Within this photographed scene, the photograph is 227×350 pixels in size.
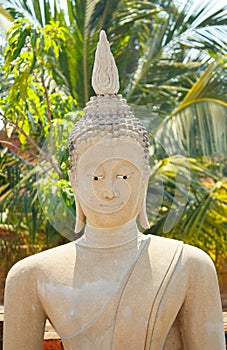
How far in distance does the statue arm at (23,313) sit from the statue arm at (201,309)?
722mm

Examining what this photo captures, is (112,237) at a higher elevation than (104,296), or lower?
higher

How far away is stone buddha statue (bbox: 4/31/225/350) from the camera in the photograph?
395 centimetres

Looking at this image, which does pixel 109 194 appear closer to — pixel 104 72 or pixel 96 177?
pixel 96 177

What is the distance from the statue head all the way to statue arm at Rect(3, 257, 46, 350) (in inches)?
16.6

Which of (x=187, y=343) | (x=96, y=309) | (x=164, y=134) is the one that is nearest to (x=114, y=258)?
(x=96, y=309)

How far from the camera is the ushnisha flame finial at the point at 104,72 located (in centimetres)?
420

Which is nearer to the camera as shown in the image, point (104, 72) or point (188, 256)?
point (188, 256)

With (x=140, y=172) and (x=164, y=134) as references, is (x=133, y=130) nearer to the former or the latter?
(x=140, y=172)

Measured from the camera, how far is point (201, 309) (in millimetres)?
4027

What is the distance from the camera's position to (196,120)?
37.3ft

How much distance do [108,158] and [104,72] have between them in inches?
18.3

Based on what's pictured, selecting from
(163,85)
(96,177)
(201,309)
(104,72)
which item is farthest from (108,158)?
(163,85)

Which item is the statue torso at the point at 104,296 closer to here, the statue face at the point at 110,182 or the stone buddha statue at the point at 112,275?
the stone buddha statue at the point at 112,275

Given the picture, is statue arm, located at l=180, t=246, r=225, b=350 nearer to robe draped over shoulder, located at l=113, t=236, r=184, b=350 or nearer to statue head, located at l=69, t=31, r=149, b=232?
robe draped over shoulder, located at l=113, t=236, r=184, b=350
